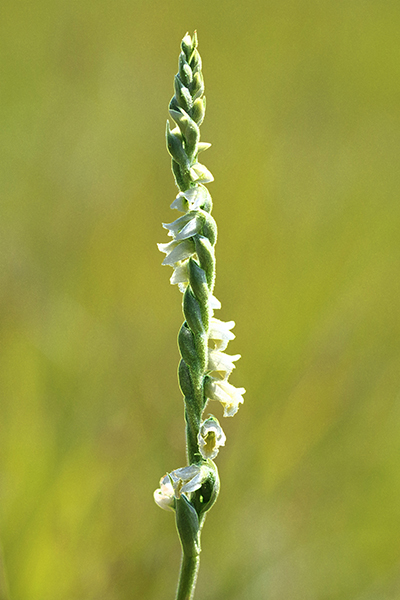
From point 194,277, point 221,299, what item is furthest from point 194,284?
point 221,299

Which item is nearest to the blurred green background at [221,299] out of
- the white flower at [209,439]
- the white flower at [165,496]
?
the white flower at [165,496]

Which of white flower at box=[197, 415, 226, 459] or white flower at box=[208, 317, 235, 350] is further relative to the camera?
white flower at box=[208, 317, 235, 350]

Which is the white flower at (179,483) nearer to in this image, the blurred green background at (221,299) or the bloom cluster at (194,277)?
the bloom cluster at (194,277)

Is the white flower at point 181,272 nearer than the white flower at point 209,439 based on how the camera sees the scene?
No

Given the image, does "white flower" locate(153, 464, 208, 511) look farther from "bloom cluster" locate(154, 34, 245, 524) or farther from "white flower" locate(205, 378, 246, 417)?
"white flower" locate(205, 378, 246, 417)

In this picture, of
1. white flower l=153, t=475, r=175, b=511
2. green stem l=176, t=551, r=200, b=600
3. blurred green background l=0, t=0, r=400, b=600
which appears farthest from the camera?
blurred green background l=0, t=0, r=400, b=600

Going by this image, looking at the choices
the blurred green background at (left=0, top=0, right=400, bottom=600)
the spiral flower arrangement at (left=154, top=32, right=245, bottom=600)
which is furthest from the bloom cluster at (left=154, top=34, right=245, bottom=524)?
the blurred green background at (left=0, top=0, right=400, bottom=600)

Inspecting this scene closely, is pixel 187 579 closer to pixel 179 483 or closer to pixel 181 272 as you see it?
pixel 179 483
